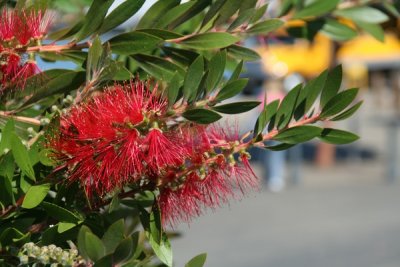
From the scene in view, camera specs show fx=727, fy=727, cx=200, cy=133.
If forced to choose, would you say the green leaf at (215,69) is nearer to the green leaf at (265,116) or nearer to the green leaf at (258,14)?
the green leaf at (265,116)

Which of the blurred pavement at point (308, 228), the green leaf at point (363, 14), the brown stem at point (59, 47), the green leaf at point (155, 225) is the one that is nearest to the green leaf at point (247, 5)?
the brown stem at point (59, 47)

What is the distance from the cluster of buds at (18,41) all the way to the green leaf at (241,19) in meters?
0.37

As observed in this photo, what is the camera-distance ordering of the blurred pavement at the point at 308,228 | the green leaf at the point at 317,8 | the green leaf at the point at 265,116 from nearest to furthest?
the green leaf at the point at 265,116
the green leaf at the point at 317,8
the blurred pavement at the point at 308,228

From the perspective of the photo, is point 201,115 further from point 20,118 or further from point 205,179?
point 20,118

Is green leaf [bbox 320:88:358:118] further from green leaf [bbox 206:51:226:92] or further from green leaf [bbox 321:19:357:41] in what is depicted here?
green leaf [bbox 321:19:357:41]

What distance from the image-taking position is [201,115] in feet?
4.15

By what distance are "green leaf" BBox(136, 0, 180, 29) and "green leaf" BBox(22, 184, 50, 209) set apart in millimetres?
376

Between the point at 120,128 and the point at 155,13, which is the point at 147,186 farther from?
the point at 155,13

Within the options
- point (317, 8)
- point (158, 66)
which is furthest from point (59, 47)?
point (317, 8)

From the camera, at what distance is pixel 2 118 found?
1.48 m

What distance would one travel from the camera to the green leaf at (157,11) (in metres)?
1.43

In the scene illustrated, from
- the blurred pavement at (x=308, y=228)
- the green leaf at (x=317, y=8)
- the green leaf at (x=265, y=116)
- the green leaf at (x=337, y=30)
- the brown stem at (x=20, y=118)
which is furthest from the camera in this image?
the blurred pavement at (x=308, y=228)

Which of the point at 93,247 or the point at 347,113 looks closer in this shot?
the point at 93,247

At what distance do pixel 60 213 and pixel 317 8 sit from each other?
3.17 feet
